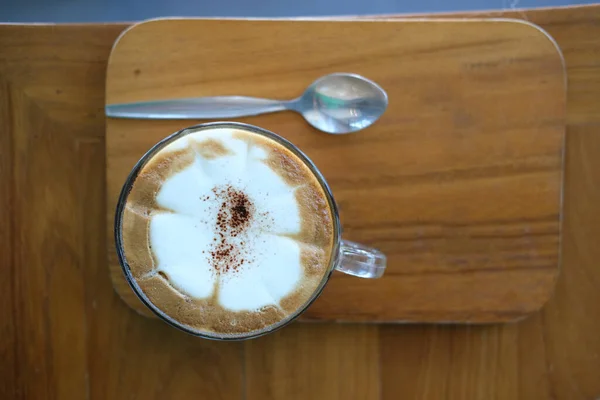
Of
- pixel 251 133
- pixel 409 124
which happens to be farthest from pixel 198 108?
pixel 409 124

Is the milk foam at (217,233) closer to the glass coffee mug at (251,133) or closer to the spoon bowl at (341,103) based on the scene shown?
the glass coffee mug at (251,133)

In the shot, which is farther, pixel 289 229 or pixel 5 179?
pixel 5 179

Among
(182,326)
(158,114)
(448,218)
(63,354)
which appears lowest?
(63,354)

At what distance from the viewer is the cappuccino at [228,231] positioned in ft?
1.88

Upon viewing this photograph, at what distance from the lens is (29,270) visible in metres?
0.76

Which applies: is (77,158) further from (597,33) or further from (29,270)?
(597,33)

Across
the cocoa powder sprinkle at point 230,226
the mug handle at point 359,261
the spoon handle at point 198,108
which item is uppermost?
the spoon handle at point 198,108

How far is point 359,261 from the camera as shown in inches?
24.4

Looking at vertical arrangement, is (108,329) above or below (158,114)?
Answer: below

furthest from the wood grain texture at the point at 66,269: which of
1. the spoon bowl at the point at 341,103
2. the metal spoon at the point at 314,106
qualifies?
the spoon bowl at the point at 341,103

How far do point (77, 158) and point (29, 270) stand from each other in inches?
7.6

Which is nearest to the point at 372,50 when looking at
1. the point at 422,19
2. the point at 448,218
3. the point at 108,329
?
the point at 422,19

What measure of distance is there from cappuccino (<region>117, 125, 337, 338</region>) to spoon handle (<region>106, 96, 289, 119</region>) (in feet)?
0.35

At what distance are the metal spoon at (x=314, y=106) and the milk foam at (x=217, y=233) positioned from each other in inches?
4.7
